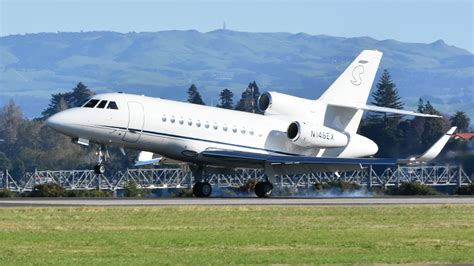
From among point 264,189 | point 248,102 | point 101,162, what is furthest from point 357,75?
point 248,102

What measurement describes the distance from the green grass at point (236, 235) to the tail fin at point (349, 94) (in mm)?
16113

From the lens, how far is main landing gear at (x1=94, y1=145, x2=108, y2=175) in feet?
173

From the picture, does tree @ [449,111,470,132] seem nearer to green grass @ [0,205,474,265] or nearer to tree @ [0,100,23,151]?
tree @ [0,100,23,151]

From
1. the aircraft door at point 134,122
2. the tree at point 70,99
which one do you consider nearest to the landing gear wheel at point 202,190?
the aircraft door at point 134,122

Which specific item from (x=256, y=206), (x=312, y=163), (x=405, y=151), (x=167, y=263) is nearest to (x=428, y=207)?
(x=256, y=206)

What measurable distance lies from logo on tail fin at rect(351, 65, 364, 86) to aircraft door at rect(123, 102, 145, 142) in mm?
11006

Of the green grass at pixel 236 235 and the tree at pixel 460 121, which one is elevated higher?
the tree at pixel 460 121

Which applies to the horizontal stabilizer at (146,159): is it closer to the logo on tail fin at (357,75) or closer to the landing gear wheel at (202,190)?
the landing gear wheel at (202,190)

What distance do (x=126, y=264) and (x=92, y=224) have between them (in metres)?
9.27

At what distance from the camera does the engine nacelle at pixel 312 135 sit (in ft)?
191

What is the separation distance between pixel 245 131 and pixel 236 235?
906 inches

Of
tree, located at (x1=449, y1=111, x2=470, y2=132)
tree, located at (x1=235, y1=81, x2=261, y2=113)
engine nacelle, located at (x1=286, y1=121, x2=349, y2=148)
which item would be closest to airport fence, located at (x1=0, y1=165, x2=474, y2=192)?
tree, located at (x1=449, y1=111, x2=470, y2=132)

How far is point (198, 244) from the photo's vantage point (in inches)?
1281

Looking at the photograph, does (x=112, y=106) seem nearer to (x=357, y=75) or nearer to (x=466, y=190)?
(x=357, y=75)
